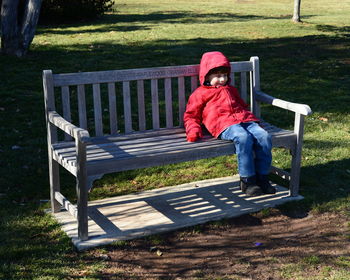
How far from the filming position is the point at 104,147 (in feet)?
15.4

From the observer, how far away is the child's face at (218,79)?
509cm

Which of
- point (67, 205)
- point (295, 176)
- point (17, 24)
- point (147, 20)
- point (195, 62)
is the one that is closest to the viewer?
point (67, 205)

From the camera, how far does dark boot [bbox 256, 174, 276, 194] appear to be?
483 cm

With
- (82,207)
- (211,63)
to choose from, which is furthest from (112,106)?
(82,207)

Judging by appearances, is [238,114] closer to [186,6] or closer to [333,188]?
[333,188]

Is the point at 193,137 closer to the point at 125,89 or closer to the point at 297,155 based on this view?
the point at 125,89

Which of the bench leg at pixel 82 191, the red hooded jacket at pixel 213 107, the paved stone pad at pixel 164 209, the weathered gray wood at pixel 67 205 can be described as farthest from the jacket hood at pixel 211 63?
the weathered gray wood at pixel 67 205

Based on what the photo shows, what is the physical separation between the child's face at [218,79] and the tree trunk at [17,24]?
7.41m

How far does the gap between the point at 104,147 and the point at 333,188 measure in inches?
87.4

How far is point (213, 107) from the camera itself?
16.5 ft

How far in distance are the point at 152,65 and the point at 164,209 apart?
647 cm

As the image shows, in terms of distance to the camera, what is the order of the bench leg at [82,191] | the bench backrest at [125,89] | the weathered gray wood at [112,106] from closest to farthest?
the bench leg at [82,191] < the bench backrest at [125,89] < the weathered gray wood at [112,106]

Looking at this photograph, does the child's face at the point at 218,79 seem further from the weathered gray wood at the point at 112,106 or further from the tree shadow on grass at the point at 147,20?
the tree shadow on grass at the point at 147,20

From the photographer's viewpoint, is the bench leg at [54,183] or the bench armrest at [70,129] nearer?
the bench armrest at [70,129]
